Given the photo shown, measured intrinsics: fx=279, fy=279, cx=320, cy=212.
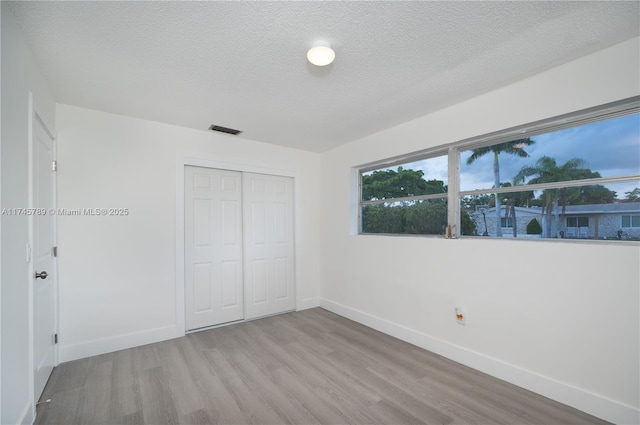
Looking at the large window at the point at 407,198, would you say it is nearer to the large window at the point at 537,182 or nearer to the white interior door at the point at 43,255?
the large window at the point at 537,182

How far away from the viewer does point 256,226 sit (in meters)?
3.99

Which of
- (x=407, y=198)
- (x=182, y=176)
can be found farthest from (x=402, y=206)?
(x=182, y=176)

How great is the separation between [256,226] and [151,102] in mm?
1942

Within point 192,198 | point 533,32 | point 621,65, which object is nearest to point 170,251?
point 192,198

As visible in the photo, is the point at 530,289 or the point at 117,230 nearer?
the point at 530,289

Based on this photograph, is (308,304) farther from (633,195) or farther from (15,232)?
(633,195)

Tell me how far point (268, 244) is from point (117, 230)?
1819 millimetres

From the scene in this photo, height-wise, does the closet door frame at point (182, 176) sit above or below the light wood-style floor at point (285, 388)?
above

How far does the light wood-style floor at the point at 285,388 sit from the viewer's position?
192 centimetres

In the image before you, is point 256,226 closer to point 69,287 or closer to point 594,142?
point 69,287

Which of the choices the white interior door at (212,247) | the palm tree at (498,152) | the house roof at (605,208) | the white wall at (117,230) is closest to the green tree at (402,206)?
the palm tree at (498,152)

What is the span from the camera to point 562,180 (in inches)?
85.7

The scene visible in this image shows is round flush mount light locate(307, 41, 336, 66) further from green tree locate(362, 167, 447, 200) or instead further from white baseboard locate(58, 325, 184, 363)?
white baseboard locate(58, 325, 184, 363)

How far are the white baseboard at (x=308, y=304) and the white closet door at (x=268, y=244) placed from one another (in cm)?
11
